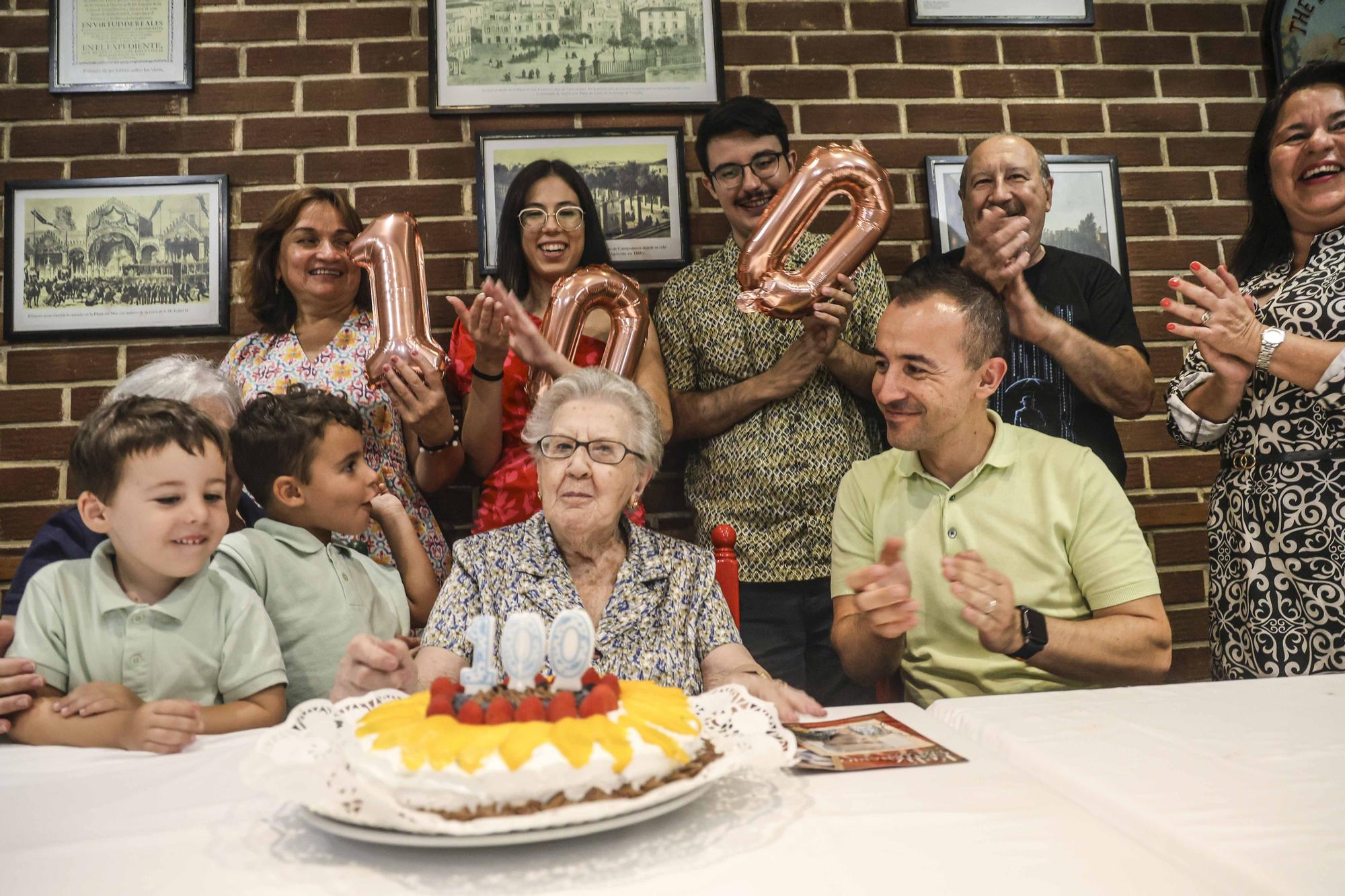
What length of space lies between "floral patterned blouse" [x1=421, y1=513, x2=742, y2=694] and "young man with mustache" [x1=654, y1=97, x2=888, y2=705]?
702 millimetres

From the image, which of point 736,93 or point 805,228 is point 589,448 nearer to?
point 805,228

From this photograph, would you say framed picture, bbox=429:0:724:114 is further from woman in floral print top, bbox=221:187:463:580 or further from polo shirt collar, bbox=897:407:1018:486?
polo shirt collar, bbox=897:407:1018:486

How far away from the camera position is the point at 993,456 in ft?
6.57

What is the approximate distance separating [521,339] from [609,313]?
0.29 metres

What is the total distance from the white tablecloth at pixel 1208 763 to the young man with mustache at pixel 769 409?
1.05 meters

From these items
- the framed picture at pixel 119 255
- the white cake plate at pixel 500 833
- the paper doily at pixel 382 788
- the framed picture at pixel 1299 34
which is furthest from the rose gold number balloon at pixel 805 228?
the framed picture at pixel 1299 34

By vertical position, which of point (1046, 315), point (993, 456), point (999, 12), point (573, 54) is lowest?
point (993, 456)

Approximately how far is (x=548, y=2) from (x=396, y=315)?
143 cm

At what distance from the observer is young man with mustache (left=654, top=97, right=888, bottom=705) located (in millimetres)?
2547

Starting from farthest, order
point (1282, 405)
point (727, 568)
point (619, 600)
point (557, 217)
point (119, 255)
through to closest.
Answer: point (119, 255), point (557, 217), point (1282, 405), point (727, 568), point (619, 600)

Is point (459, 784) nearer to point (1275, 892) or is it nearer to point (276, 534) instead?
point (1275, 892)

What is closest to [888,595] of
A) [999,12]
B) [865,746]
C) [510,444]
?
[865,746]

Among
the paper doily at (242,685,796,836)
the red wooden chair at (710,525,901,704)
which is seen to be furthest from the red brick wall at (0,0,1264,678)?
the paper doily at (242,685,796,836)

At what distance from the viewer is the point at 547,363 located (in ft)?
7.45
